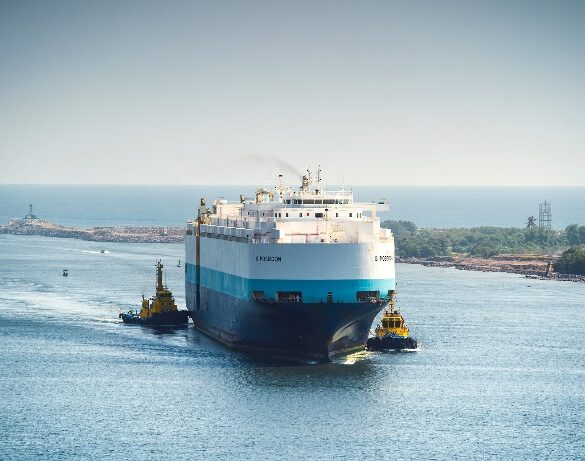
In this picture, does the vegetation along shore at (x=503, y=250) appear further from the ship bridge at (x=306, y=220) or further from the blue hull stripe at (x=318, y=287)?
the blue hull stripe at (x=318, y=287)

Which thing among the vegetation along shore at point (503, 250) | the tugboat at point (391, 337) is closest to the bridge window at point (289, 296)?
the tugboat at point (391, 337)

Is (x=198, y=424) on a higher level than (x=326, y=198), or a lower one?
lower

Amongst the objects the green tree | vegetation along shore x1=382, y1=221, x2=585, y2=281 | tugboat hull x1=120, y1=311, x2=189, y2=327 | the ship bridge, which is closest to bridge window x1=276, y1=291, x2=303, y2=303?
the ship bridge

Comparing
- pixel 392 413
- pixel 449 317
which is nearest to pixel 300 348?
pixel 392 413

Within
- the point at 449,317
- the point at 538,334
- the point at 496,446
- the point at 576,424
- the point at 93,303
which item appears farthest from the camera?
the point at 93,303

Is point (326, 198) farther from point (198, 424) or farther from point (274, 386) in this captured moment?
point (198, 424)

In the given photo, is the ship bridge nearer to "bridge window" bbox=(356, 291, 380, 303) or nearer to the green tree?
"bridge window" bbox=(356, 291, 380, 303)
